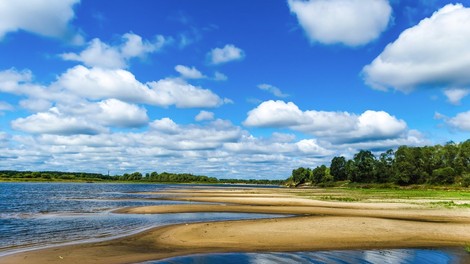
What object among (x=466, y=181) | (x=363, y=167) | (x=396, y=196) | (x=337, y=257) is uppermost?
(x=363, y=167)

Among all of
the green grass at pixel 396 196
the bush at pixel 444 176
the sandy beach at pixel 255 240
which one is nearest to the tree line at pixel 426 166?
the bush at pixel 444 176

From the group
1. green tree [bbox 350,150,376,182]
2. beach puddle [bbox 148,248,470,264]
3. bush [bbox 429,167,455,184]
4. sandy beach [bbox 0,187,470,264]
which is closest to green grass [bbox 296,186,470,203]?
bush [bbox 429,167,455,184]

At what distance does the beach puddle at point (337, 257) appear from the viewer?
1681 centimetres

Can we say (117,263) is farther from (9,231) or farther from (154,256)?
(9,231)

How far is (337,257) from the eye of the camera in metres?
17.8

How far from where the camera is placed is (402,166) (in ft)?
495

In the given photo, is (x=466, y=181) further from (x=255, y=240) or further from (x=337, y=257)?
(x=337, y=257)

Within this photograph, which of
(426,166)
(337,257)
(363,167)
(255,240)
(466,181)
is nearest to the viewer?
(337,257)

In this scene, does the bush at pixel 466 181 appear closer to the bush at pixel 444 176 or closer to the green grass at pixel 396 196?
Result: the bush at pixel 444 176

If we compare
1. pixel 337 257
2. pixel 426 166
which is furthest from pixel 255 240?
pixel 426 166

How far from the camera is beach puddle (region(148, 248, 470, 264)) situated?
16.8 metres

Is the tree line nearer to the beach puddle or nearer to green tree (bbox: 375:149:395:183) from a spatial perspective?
green tree (bbox: 375:149:395:183)

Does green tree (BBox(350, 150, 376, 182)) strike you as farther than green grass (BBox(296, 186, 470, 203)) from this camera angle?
Yes

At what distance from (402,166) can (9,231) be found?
151672 millimetres
